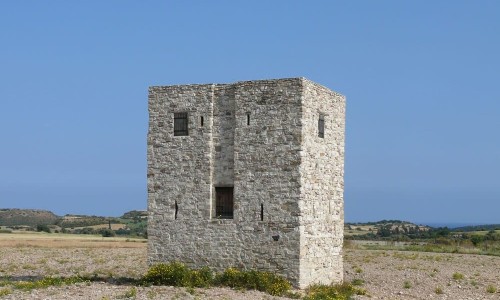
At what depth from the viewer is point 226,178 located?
1081 inches

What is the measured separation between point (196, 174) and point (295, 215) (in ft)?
14.8

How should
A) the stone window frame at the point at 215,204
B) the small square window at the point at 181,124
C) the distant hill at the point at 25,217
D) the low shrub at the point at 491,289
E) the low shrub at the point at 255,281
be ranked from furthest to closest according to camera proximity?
the distant hill at the point at 25,217 < the low shrub at the point at 491,289 < the small square window at the point at 181,124 < the stone window frame at the point at 215,204 < the low shrub at the point at 255,281

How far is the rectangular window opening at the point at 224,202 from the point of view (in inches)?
1081

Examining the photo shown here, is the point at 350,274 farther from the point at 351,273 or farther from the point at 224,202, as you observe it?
the point at 224,202

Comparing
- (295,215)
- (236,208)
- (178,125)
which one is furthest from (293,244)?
(178,125)

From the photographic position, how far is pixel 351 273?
1383 inches

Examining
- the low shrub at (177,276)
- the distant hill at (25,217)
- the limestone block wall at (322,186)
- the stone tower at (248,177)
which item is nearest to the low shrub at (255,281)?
the stone tower at (248,177)

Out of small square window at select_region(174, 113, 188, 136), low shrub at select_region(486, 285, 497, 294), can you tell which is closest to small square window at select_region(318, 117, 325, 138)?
small square window at select_region(174, 113, 188, 136)

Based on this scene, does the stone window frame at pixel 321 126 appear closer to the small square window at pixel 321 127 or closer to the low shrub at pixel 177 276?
Answer: the small square window at pixel 321 127

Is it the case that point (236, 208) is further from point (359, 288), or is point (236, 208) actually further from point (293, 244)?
point (359, 288)

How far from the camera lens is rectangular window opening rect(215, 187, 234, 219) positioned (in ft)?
90.1

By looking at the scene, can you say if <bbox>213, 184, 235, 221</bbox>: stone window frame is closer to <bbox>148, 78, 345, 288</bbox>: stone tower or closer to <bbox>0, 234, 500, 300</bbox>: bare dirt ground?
<bbox>148, 78, 345, 288</bbox>: stone tower

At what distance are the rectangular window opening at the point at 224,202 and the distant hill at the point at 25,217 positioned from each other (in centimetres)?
11567

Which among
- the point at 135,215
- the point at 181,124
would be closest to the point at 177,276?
the point at 181,124
